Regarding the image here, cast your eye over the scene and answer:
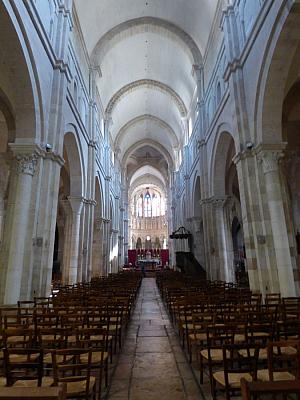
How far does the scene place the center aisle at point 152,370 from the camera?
362 cm

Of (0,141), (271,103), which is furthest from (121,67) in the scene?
(271,103)

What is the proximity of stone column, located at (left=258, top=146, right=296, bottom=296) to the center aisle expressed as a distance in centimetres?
425

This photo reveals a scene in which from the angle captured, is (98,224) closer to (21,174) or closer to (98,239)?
(98,239)

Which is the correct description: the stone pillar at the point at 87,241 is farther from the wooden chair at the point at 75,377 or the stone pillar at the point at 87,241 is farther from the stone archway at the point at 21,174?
the wooden chair at the point at 75,377

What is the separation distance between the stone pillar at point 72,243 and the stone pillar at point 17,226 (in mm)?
6342

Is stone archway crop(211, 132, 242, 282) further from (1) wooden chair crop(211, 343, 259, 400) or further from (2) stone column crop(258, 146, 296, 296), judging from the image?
(1) wooden chair crop(211, 343, 259, 400)

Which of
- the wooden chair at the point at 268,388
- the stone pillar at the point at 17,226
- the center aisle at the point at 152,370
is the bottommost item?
the center aisle at the point at 152,370

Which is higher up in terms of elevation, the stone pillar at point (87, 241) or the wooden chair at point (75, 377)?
the stone pillar at point (87, 241)

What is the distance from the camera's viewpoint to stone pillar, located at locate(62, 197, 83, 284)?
606 inches

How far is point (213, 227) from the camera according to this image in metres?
17.1

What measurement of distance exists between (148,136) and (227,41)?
25.8 metres

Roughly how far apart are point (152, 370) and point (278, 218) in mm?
6878

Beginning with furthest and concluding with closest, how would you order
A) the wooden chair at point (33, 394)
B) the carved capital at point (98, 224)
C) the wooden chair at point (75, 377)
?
the carved capital at point (98, 224), the wooden chair at point (75, 377), the wooden chair at point (33, 394)

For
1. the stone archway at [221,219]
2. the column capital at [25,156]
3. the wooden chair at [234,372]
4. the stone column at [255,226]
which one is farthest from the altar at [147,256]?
the wooden chair at [234,372]
